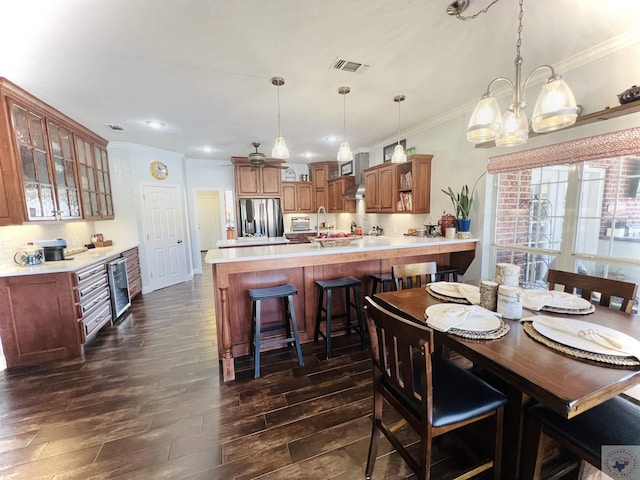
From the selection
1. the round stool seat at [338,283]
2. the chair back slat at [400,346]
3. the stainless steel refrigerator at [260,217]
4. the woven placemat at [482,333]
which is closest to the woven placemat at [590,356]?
the woven placemat at [482,333]

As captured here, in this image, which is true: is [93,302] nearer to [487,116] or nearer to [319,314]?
[319,314]

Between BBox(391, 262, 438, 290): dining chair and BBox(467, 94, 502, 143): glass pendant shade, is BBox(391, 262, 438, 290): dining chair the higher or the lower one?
the lower one

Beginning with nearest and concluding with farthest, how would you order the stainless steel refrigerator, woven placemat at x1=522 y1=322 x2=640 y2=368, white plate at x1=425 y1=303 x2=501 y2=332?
1. woven placemat at x1=522 y1=322 x2=640 y2=368
2. white plate at x1=425 y1=303 x2=501 y2=332
3. the stainless steel refrigerator

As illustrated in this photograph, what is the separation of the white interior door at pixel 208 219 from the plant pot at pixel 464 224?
25.4 ft

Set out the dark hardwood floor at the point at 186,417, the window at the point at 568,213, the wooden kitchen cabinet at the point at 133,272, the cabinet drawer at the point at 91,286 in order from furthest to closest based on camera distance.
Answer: the wooden kitchen cabinet at the point at 133,272, the cabinet drawer at the point at 91,286, the window at the point at 568,213, the dark hardwood floor at the point at 186,417

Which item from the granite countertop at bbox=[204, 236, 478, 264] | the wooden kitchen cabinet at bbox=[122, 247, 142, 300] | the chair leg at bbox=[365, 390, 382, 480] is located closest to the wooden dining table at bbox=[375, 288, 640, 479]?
the chair leg at bbox=[365, 390, 382, 480]

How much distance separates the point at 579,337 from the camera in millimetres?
1177

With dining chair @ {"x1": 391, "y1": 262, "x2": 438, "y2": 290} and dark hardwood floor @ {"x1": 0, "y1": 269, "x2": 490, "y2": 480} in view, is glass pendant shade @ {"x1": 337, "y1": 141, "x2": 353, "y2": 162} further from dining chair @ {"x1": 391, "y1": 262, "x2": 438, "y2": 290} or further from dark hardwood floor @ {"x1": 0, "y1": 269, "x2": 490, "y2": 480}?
dark hardwood floor @ {"x1": 0, "y1": 269, "x2": 490, "y2": 480}

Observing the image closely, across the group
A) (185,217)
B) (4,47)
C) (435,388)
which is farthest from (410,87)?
(185,217)

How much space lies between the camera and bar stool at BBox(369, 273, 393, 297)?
9.09 ft

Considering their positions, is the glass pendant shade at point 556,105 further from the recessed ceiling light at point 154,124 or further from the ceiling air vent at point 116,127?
the ceiling air vent at point 116,127

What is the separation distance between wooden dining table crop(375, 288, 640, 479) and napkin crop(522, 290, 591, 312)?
0.06 meters

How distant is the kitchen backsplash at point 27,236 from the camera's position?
2766mm

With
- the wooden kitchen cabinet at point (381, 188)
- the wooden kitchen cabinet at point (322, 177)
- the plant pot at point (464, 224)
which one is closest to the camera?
the plant pot at point (464, 224)
